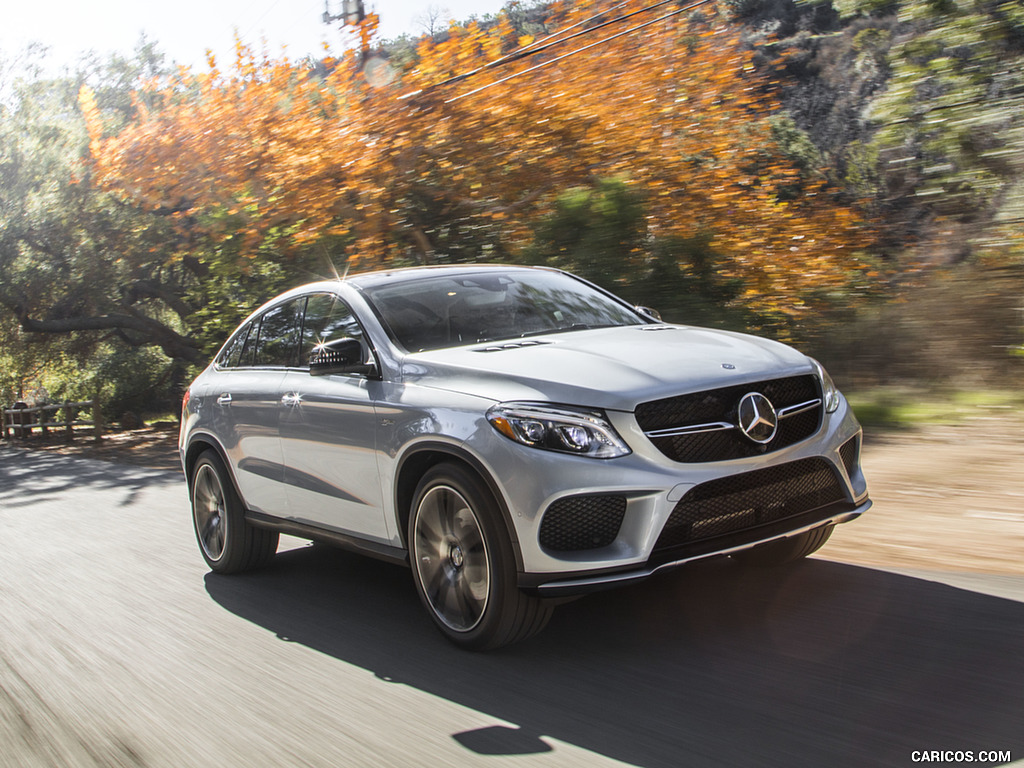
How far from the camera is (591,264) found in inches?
494

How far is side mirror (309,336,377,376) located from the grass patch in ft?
19.5

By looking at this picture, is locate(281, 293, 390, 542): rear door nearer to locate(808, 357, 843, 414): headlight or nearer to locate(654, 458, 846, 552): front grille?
locate(654, 458, 846, 552): front grille

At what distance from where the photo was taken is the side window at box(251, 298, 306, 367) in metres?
6.37

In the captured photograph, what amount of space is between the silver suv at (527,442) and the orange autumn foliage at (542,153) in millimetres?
7989

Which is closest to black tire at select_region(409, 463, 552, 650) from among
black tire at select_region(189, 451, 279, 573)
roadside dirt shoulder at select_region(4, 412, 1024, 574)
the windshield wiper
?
the windshield wiper

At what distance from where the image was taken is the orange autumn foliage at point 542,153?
14.9 m

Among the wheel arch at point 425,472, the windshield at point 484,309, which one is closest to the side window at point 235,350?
the windshield at point 484,309

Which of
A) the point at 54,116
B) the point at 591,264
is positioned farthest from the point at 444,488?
the point at 54,116

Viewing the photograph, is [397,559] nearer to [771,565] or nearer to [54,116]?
[771,565]

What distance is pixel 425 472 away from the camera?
4961 mm

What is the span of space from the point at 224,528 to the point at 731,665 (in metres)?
3.79

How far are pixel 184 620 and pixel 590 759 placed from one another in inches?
123

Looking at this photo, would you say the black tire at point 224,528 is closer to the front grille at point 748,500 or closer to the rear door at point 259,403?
the rear door at point 259,403

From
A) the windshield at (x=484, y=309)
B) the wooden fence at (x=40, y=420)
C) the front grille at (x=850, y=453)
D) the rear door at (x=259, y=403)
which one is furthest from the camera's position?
the wooden fence at (x=40, y=420)
